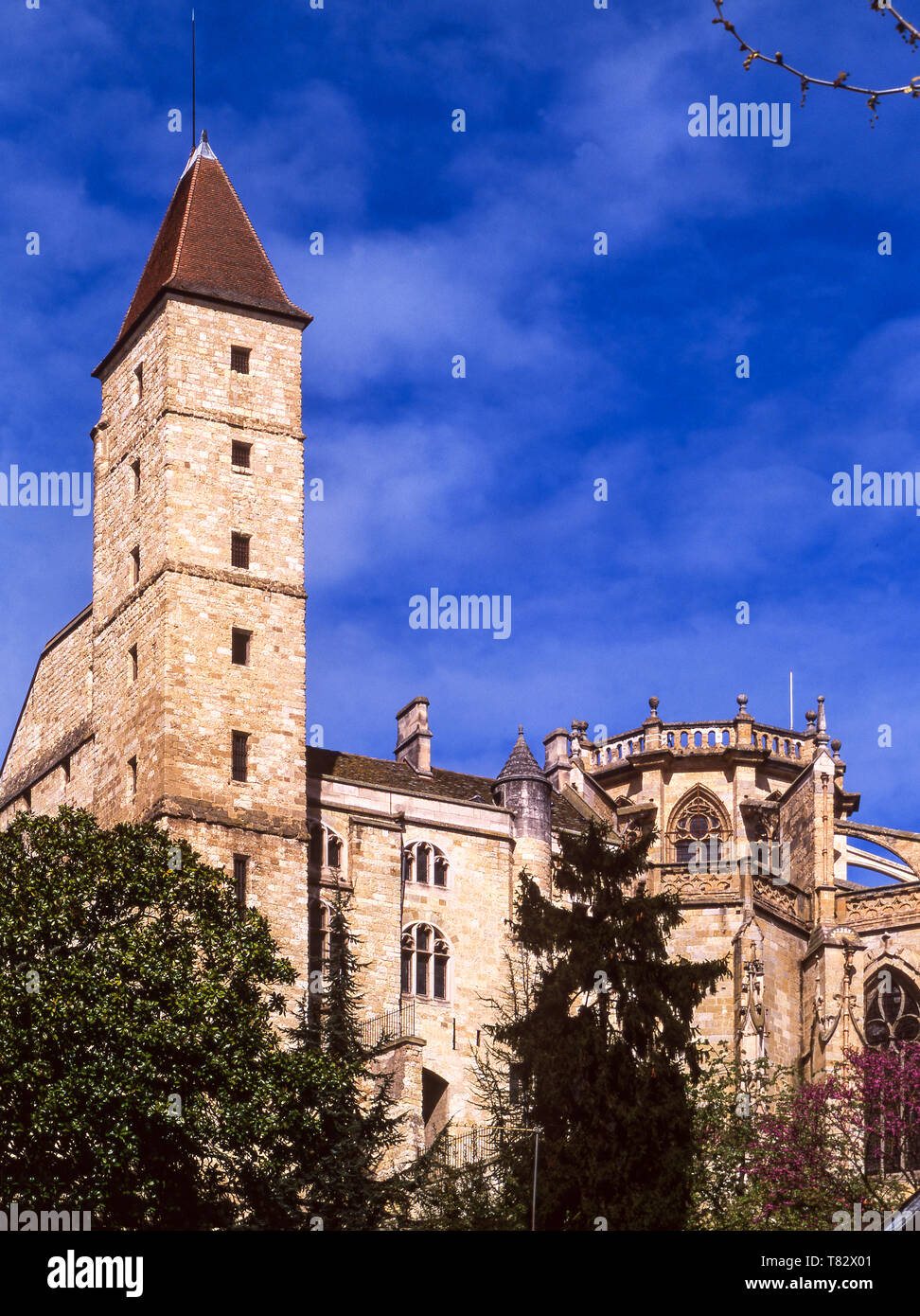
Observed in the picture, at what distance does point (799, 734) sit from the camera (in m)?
70.2

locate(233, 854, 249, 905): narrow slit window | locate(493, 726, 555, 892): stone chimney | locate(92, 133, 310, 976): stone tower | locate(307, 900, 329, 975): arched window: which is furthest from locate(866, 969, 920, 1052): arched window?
locate(233, 854, 249, 905): narrow slit window

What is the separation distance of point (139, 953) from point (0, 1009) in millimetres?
2984

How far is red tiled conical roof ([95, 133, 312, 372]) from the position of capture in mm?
58781

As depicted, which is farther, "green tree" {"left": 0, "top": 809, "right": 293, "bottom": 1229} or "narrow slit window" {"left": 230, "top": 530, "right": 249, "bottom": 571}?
"narrow slit window" {"left": 230, "top": 530, "right": 249, "bottom": 571}

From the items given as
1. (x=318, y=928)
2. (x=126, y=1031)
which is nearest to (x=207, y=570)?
(x=318, y=928)

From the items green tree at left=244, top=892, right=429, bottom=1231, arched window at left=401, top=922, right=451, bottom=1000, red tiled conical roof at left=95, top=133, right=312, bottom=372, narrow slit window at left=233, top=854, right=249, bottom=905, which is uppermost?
red tiled conical roof at left=95, top=133, right=312, bottom=372

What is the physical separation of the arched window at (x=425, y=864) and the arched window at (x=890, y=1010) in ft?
37.2

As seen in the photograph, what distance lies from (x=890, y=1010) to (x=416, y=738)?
14960mm

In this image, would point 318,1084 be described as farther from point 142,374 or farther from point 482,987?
point 142,374

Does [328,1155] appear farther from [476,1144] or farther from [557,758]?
[557,758]

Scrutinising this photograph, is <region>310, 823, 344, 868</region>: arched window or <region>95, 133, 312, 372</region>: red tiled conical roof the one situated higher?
<region>95, 133, 312, 372</region>: red tiled conical roof

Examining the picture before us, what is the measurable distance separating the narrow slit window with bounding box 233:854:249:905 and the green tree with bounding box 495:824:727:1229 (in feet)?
33.6

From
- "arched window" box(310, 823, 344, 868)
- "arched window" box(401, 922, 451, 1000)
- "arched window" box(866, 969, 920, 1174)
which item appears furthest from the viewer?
"arched window" box(401, 922, 451, 1000)

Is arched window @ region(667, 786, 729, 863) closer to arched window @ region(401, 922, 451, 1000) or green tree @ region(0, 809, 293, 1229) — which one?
arched window @ region(401, 922, 451, 1000)
